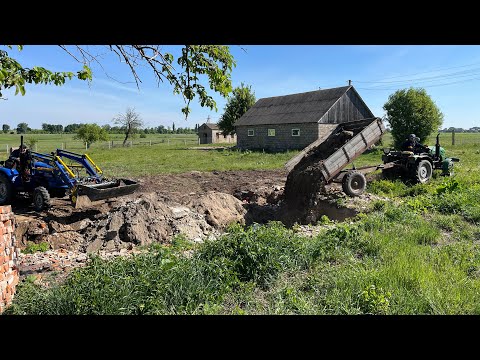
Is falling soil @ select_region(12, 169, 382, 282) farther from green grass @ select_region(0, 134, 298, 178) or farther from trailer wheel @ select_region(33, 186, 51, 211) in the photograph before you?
green grass @ select_region(0, 134, 298, 178)

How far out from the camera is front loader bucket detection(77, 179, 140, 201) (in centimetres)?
902

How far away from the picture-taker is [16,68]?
4.12 m

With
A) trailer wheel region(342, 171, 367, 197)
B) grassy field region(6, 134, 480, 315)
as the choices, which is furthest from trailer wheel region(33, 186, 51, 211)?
trailer wheel region(342, 171, 367, 197)

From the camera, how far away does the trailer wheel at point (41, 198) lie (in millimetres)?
9648

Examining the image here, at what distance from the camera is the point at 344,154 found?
10.0 metres

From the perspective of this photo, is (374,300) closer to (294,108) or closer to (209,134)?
(294,108)

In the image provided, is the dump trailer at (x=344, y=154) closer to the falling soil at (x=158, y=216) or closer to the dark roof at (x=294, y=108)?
the falling soil at (x=158, y=216)

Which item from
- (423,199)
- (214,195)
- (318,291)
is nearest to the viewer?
(318,291)

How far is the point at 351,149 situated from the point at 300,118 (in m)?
18.5

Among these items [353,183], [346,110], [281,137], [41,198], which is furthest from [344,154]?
[346,110]

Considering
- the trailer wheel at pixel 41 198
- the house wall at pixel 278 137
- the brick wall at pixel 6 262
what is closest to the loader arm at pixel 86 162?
the trailer wheel at pixel 41 198
